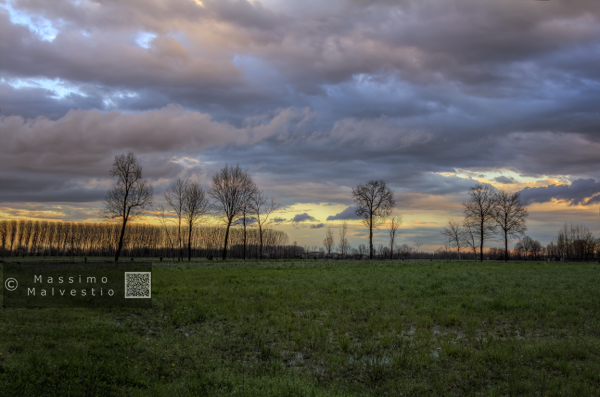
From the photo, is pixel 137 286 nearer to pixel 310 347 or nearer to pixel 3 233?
pixel 310 347

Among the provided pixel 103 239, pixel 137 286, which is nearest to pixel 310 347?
pixel 137 286

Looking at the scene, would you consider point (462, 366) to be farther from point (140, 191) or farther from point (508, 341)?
point (140, 191)

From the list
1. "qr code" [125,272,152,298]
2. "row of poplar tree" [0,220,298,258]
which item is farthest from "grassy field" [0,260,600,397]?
"row of poplar tree" [0,220,298,258]

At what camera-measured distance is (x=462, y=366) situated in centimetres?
980

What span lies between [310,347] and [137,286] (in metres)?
14.1

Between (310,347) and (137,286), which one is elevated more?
(137,286)

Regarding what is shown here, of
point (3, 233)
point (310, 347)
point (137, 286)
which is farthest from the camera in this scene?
point (3, 233)

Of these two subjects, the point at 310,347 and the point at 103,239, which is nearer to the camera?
the point at 310,347

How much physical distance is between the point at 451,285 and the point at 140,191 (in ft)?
153

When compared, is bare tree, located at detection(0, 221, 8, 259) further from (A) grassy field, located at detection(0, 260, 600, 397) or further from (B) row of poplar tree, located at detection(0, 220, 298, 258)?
(A) grassy field, located at detection(0, 260, 600, 397)

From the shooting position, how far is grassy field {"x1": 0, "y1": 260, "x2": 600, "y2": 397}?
8.55m

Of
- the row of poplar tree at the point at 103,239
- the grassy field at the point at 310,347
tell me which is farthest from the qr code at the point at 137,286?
the row of poplar tree at the point at 103,239

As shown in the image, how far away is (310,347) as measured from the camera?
11438mm

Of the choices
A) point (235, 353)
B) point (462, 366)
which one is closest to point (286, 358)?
point (235, 353)
